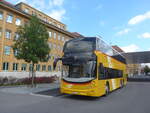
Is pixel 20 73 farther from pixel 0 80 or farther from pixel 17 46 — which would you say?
pixel 17 46

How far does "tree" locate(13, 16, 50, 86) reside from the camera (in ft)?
47.9

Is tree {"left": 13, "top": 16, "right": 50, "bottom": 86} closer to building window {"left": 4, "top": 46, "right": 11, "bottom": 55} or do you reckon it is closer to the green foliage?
the green foliage

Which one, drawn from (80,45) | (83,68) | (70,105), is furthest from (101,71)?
(70,105)

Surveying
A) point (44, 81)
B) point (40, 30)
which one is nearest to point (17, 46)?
point (40, 30)

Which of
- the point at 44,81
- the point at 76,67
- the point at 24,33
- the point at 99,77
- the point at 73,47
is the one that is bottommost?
the point at 44,81

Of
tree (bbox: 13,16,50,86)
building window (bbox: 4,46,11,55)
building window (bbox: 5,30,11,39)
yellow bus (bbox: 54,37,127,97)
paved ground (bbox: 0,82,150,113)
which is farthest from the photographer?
building window (bbox: 5,30,11,39)

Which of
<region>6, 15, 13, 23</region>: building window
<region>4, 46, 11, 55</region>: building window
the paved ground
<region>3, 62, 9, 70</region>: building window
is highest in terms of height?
<region>6, 15, 13, 23</region>: building window

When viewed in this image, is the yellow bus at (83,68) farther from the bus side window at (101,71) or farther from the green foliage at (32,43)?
the green foliage at (32,43)

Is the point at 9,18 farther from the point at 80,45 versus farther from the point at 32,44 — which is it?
the point at 80,45

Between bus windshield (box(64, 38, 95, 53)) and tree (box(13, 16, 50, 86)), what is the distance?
5353 mm

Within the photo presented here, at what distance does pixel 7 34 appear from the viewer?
2689 centimetres

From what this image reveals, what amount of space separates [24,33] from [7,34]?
14.0 metres

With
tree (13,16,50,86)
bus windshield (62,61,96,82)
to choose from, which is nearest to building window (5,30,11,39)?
tree (13,16,50,86)

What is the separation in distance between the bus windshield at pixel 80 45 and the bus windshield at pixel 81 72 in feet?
3.39
